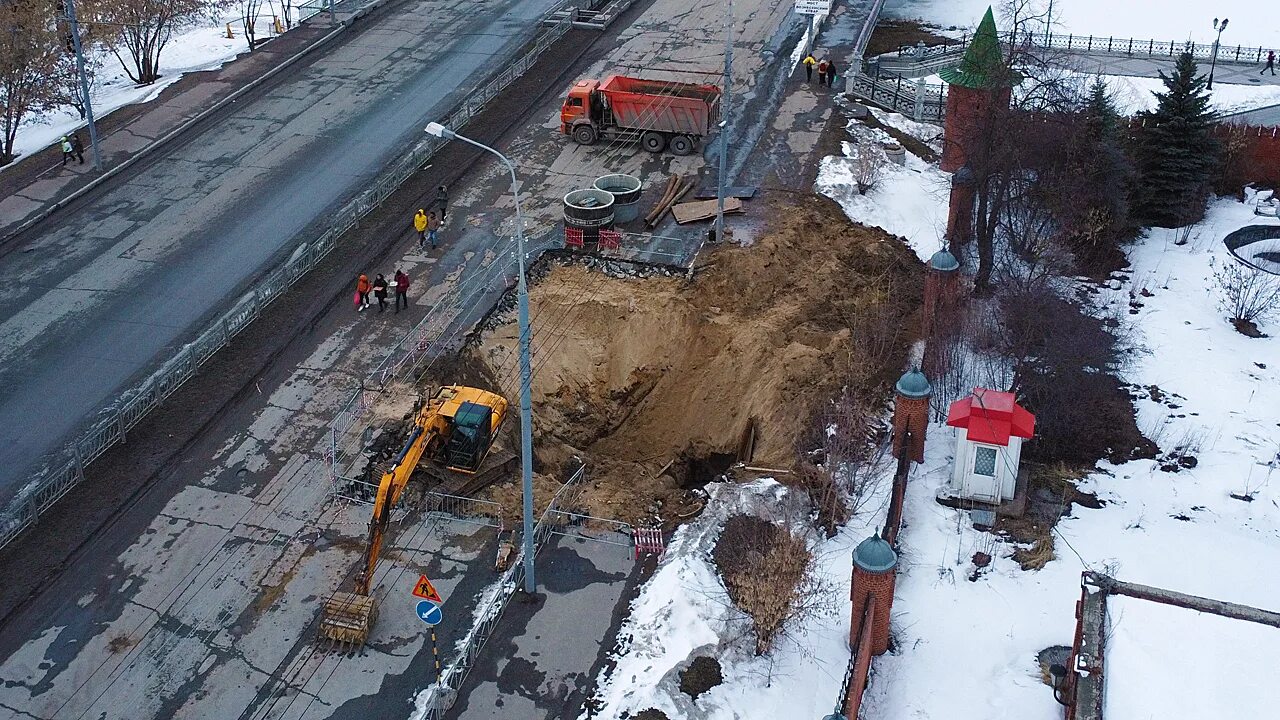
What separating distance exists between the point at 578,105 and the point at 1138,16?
112ft

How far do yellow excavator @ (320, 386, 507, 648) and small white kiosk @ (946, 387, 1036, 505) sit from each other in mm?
10009

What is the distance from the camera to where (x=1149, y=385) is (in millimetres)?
29625

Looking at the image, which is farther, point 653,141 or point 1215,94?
point 1215,94

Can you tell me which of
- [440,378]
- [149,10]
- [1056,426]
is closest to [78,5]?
[149,10]

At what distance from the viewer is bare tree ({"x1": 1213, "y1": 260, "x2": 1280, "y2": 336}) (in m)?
32.0

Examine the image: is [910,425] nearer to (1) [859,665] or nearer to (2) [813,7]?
(1) [859,665]

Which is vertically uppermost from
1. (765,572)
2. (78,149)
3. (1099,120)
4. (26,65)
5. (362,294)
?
(26,65)

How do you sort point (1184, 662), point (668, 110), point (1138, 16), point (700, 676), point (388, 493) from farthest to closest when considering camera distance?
point (1138, 16) < point (668, 110) < point (388, 493) < point (700, 676) < point (1184, 662)

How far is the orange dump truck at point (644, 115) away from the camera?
3828 centimetres

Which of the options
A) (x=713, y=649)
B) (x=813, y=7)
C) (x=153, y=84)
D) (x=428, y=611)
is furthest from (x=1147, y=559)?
(x=153, y=84)

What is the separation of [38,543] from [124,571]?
2.18 m

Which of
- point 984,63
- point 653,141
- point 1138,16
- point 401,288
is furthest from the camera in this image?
point 1138,16

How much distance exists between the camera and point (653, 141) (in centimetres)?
3897

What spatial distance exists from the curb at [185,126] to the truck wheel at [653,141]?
54.3ft
